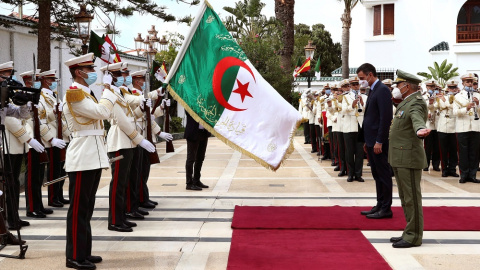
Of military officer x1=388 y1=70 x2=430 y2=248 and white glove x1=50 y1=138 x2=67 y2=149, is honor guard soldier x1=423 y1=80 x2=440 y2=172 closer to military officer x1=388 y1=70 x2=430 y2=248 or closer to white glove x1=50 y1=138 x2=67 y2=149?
military officer x1=388 y1=70 x2=430 y2=248

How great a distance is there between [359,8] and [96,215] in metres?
27.6

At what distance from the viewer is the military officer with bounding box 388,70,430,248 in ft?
19.9

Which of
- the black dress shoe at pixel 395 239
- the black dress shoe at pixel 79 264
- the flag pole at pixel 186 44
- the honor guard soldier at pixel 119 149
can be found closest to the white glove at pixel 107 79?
the honor guard soldier at pixel 119 149

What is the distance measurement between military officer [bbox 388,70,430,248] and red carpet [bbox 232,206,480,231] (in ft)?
2.70

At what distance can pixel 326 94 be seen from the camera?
1582 cm

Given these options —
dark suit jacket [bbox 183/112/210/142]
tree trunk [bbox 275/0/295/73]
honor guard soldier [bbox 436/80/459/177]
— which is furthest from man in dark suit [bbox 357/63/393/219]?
tree trunk [bbox 275/0/295/73]

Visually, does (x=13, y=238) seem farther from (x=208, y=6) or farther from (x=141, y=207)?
(x=208, y=6)

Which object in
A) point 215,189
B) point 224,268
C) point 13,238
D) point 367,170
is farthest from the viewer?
point 367,170

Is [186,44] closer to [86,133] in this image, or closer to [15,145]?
[86,133]

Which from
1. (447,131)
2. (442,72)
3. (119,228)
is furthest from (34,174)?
(442,72)

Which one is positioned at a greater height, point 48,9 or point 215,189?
point 48,9

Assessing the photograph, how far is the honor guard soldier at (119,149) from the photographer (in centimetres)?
689

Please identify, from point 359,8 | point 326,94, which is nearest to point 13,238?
point 326,94

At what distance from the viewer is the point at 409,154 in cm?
620
